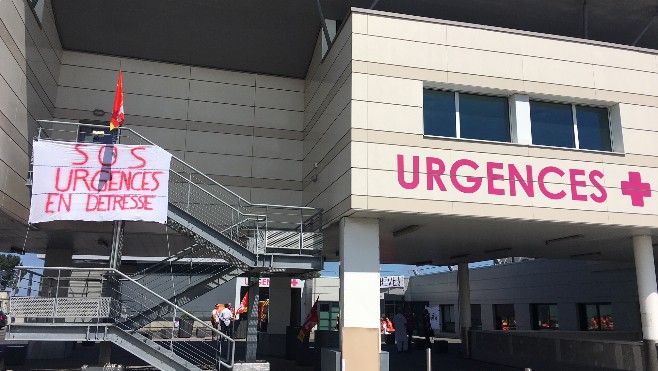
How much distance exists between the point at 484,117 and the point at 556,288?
61.2 feet

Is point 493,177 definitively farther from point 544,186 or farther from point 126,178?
point 126,178

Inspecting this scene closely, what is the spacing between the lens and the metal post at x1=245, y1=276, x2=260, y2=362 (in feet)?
53.2

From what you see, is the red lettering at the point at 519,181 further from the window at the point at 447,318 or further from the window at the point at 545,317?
the window at the point at 447,318

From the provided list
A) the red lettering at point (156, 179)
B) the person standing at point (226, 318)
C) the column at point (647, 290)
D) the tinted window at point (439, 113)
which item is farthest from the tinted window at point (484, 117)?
the person standing at point (226, 318)

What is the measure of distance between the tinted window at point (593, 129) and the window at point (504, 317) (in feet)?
65.8

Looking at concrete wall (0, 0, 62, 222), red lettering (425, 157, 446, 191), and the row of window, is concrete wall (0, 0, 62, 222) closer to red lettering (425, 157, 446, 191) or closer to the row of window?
red lettering (425, 157, 446, 191)

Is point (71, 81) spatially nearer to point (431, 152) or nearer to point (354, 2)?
point (354, 2)

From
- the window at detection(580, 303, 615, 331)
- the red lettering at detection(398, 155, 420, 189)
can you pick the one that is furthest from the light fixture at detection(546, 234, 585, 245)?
the window at detection(580, 303, 615, 331)

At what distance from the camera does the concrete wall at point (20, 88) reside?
14.0 metres

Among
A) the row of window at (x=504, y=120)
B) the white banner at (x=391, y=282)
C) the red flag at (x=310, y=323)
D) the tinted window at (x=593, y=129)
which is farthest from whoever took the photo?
the white banner at (x=391, y=282)

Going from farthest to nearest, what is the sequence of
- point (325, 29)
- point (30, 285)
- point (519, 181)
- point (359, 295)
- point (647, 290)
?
point (325, 29)
point (647, 290)
point (519, 181)
point (359, 295)
point (30, 285)

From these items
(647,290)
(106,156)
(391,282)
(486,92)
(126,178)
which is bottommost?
(647,290)

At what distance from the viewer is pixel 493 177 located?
14688 millimetres

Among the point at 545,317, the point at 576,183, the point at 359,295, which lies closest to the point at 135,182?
→ the point at 359,295
